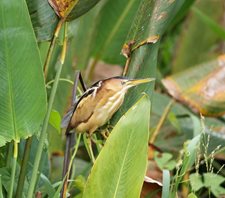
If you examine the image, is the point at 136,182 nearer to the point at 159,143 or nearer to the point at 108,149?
the point at 108,149

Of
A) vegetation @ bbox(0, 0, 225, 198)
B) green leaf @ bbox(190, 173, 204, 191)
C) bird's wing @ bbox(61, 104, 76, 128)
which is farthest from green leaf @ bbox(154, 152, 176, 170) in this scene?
bird's wing @ bbox(61, 104, 76, 128)

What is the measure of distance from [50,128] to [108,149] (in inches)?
30.9

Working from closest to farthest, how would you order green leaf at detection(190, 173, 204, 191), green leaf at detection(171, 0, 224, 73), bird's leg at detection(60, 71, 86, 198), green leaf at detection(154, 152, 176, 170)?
bird's leg at detection(60, 71, 86, 198) < green leaf at detection(190, 173, 204, 191) < green leaf at detection(154, 152, 176, 170) < green leaf at detection(171, 0, 224, 73)

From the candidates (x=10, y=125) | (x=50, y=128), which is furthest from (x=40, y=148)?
(x=50, y=128)

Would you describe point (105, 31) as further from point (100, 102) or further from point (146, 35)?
point (100, 102)

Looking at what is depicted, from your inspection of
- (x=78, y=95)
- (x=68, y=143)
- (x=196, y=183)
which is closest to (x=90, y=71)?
(x=196, y=183)

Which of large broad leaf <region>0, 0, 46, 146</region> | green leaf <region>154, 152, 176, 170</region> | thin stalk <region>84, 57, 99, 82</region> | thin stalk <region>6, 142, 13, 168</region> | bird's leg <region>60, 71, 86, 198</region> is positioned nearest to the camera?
large broad leaf <region>0, 0, 46, 146</region>

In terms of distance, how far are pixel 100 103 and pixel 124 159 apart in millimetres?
122

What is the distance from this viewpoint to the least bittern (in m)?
1.45

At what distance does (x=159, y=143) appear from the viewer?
2.50 metres

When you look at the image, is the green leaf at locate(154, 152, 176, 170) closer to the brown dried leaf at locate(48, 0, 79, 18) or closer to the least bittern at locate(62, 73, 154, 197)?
the least bittern at locate(62, 73, 154, 197)

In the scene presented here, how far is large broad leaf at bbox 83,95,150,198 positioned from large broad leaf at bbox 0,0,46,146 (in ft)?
0.54

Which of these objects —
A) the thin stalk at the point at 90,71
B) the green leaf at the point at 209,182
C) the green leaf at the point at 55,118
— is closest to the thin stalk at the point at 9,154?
the green leaf at the point at 55,118

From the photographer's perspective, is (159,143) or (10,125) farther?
(159,143)
